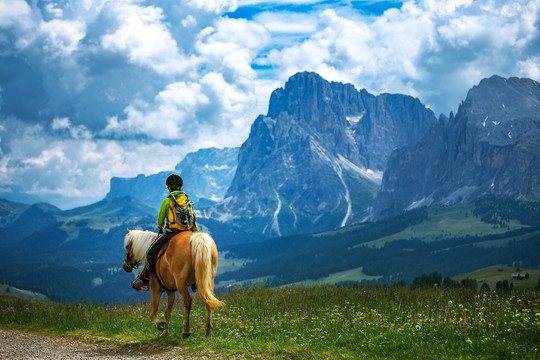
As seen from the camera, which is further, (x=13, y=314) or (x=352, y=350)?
(x=13, y=314)

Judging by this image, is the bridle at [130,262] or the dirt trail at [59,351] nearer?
the dirt trail at [59,351]

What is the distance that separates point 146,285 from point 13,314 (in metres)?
10.00

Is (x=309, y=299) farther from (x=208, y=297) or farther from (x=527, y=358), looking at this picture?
(x=527, y=358)

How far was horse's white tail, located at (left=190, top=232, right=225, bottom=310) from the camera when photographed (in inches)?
563

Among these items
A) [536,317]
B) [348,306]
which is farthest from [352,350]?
[348,306]

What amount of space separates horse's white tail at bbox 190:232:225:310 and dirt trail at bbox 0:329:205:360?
5.99 ft

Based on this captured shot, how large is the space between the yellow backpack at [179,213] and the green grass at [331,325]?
3.57 meters

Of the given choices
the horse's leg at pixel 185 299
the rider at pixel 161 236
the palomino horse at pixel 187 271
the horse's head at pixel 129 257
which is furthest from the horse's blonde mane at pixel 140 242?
the horse's leg at pixel 185 299

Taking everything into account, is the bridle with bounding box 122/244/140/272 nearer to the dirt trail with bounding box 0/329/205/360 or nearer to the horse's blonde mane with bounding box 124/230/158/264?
the horse's blonde mane with bounding box 124/230/158/264

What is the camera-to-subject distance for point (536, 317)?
42.1 feet

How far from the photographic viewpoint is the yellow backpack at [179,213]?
52.0 ft

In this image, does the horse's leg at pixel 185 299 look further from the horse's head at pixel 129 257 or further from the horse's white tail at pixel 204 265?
the horse's head at pixel 129 257

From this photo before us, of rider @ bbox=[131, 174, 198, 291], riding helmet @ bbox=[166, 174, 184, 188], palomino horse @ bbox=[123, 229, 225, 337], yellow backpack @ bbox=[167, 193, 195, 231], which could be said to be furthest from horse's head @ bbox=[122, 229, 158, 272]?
riding helmet @ bbox=[166, 174, 184, 188]

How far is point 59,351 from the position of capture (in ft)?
49.6
